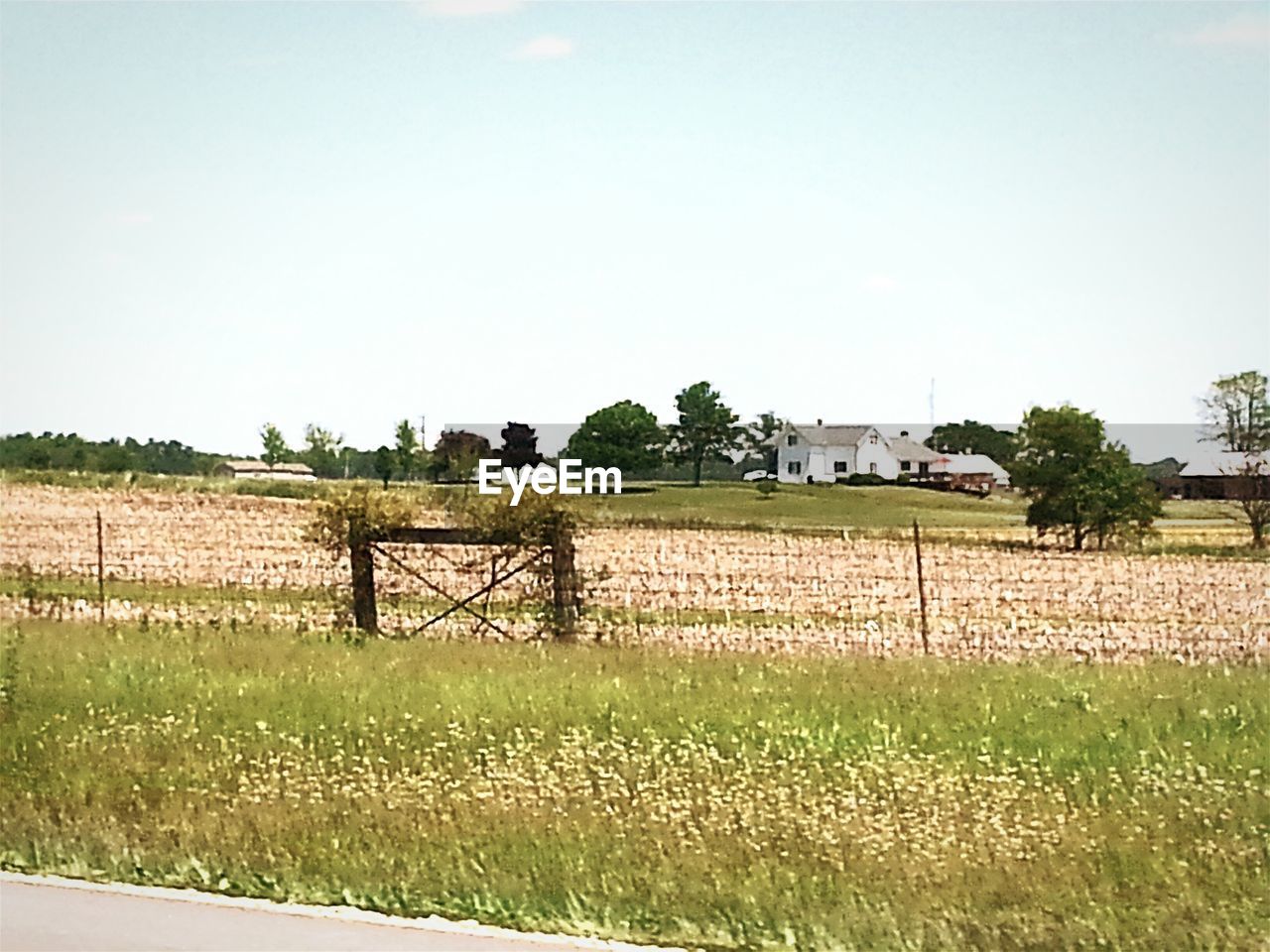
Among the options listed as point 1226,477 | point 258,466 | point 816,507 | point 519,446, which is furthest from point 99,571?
point 1226,477

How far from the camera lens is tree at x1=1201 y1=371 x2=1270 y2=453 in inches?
258

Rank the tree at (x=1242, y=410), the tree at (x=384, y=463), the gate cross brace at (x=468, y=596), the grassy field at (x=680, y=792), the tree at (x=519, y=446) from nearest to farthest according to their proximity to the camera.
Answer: the grassy field at (x=680, y=792), the tree at (x=1242, y=410), the tree at (x=519, y=446), the tree at (x=384, y=463), the gate cross brace at (x=468, y=596)

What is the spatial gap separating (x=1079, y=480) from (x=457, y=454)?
11.8ft

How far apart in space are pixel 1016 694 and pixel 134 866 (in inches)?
158

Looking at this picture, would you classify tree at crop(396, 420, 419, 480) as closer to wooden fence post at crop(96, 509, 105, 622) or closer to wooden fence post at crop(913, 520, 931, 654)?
wooden fence post at crop(96, 509, 105, 622)

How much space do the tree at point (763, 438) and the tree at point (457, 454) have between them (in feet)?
5.46

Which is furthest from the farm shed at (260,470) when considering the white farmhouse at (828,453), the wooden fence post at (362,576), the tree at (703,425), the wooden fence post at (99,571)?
the white farmhouse at (828,453)

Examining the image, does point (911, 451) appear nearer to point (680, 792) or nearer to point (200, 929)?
point (680, 792)

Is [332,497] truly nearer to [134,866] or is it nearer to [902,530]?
[902,530]

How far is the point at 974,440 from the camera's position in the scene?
290 inches

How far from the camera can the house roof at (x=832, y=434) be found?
7.54m

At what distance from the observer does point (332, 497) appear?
9641mm

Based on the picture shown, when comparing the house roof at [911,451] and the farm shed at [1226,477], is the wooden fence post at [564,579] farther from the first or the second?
the farm shed at [1226,477]

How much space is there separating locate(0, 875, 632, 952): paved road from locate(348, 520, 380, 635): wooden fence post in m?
4.92
